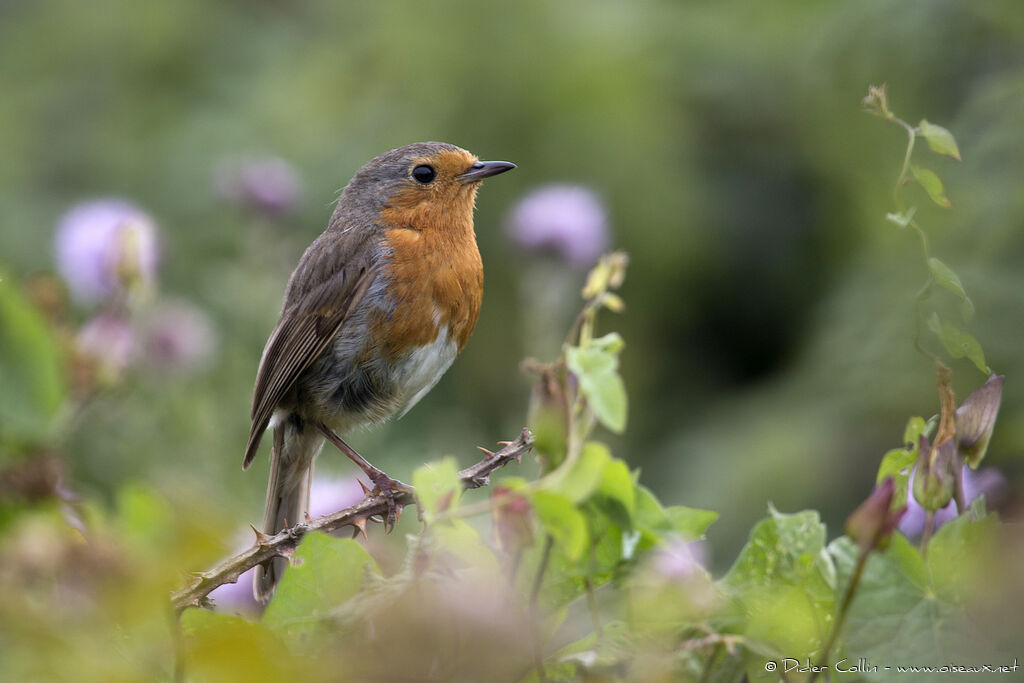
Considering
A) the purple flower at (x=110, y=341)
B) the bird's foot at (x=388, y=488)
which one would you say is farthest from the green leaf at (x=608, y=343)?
the bird's foot at (x=388, y=488)

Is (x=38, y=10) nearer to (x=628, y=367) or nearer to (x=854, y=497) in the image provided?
(x=628, y=367)

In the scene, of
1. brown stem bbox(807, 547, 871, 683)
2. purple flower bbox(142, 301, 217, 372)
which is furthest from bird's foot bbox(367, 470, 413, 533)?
brown stem bbox(807, 547, 871, 683)

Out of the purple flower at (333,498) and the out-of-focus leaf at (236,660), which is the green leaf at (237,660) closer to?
the out-of-focus leaf at (236,660)

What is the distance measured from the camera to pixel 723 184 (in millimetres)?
5383

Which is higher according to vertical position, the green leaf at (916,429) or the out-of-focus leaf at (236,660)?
the green leaf at (916,429)

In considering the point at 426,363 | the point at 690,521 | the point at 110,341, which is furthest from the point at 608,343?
the point at 426,363

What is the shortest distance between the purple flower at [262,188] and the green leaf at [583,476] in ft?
11.8

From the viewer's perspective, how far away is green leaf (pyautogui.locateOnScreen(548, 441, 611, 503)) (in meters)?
1.02

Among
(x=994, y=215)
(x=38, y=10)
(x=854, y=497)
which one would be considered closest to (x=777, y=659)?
(x=994, y=215)

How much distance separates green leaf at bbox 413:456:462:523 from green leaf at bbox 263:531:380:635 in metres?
0.13

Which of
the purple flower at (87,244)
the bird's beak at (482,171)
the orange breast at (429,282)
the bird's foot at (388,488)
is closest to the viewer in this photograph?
the bird's foot at (388,488)

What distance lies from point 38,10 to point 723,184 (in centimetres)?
439

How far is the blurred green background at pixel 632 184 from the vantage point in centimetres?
384

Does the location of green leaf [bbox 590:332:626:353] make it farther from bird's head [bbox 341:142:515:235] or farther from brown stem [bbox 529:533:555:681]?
bird's head [bbox 341:142:515:235]
